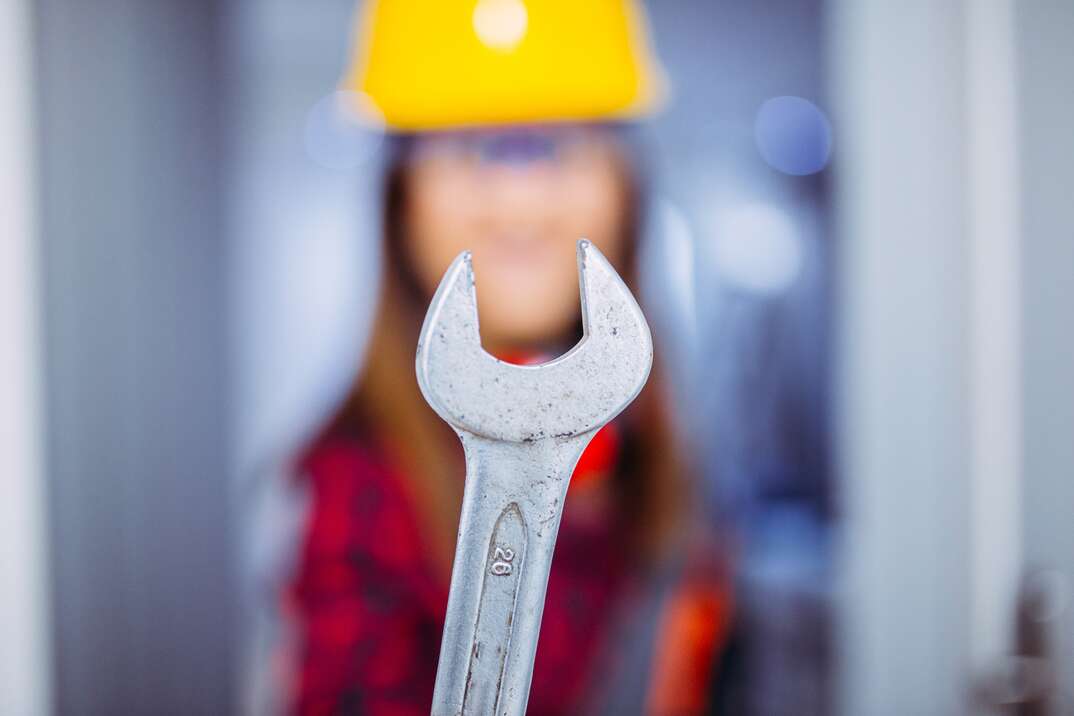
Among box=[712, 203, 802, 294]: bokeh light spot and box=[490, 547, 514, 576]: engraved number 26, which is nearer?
box=[490, 547, 514, 576]: engraved number 26

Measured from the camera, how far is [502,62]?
0.98 metres

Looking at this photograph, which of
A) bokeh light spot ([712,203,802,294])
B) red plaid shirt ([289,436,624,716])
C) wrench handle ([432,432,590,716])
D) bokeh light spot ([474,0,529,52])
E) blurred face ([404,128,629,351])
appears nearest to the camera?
wrench handle ([432,432,590,716])

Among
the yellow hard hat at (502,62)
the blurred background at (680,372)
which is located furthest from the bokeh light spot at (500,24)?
the blurred background at (680,372)

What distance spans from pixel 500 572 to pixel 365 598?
1.05 m

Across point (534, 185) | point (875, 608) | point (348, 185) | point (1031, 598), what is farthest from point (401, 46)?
point (348, 185)

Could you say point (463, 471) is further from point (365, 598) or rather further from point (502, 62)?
point (502, 62)

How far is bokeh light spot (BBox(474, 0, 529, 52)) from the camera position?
3.18ft

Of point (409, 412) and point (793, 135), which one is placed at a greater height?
point (793, 135)

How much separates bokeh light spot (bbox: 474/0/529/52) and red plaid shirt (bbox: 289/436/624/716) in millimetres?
736

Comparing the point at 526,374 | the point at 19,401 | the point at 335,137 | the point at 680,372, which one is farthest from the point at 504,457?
the point at 335,137

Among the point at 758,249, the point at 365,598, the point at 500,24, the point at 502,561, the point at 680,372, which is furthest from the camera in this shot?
the point at 758,249

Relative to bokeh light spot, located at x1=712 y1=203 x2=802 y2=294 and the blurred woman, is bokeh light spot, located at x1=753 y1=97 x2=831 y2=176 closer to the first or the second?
bokeh light spot, located at x1=712 y1=203 x2=802 y2=294

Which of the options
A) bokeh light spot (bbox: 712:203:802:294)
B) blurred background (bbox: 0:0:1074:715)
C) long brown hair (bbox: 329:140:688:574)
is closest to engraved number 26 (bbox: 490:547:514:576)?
long brown hair (bbox: 329:140:688:574)

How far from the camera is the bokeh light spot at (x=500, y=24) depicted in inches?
38.1
